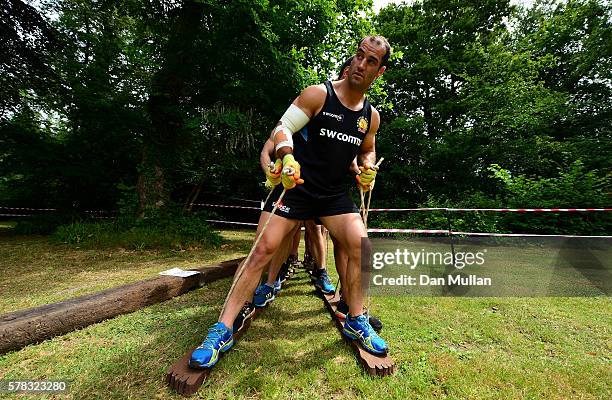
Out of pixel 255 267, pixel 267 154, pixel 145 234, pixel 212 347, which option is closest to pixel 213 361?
pixel 212 347

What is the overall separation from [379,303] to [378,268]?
22.2 inches

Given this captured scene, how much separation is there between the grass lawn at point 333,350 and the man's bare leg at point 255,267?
1.20ft

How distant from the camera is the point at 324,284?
167 inches

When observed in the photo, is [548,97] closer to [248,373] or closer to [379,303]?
[379,303]

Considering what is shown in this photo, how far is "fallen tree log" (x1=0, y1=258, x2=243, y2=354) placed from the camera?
2463 millimetres

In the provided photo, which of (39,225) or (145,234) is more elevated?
(145,234)

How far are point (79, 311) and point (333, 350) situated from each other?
251cm

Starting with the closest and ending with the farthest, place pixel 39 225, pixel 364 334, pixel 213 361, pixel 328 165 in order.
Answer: pixel 213 361, pixel 364 334, pixel 328 165, pixel 39 225

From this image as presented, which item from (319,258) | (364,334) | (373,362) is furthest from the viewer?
(319,258)

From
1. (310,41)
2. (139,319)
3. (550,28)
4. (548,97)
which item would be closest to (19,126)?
(310,41)

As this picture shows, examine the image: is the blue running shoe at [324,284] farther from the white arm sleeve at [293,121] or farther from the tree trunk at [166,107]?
the tree trunk at [166,107]

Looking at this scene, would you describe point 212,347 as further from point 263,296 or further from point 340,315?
point 340,315

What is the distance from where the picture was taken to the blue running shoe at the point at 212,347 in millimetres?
2125

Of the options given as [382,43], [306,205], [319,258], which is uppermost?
[382,43]
